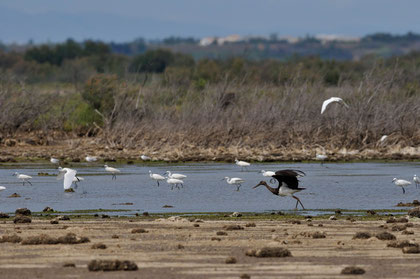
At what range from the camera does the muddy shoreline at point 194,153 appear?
41.9 m

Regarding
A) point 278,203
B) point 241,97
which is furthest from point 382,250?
point 241,97

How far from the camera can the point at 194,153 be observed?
142 ft

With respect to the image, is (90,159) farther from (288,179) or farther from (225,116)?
(288,179)

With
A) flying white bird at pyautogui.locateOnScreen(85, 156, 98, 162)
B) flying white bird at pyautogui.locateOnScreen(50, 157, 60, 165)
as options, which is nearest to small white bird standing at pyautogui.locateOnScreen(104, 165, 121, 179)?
flying white bird at pyautogui.locateOnScreen(50, 157, 60, 165)

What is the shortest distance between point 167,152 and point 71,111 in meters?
8.80

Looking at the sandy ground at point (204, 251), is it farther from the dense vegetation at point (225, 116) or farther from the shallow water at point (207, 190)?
the dense vegetation at point (225, 116)

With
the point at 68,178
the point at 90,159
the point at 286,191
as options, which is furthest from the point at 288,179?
the point at 90,159

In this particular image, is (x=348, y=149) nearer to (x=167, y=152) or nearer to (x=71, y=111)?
(x=167, y=152)

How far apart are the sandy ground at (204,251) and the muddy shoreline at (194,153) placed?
21.9 meters

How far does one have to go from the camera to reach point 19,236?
16953 mm

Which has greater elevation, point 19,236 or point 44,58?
point 44,58

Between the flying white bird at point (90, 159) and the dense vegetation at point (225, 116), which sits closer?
the flying white bird at point (90, 159)

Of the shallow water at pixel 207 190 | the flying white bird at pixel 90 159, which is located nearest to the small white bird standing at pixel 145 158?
the shallow water at pixel 207 190

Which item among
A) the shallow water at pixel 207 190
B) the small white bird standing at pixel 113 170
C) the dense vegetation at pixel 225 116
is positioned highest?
the dense vegetation at pixel 225 116
